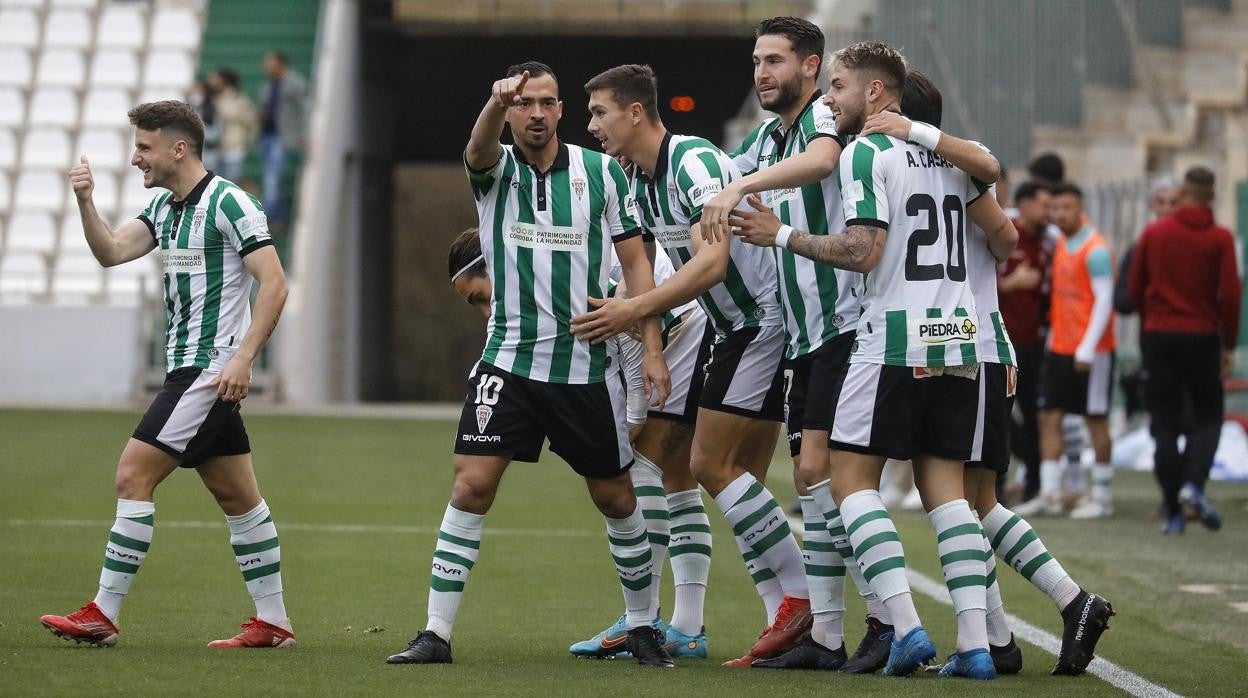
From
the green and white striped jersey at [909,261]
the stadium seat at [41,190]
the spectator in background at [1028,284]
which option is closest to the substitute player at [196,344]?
the green and white striped jersey at [909,261]

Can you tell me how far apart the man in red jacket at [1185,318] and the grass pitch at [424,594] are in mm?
556

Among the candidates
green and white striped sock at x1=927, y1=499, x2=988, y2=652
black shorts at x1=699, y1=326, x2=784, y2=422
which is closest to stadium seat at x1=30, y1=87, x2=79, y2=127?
black shorts at x1=699, y1=326, x2=784, y2=422

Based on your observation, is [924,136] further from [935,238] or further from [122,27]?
[122,27]

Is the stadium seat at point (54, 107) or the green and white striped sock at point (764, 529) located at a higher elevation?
the stadium seat at point (54, 107)

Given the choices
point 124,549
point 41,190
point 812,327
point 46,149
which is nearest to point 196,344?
point 124,549

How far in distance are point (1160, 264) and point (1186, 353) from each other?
0.56m

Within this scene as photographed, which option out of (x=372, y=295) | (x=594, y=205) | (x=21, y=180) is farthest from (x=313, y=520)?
(x=372, y=295)

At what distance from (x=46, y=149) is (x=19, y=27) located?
11.0ft

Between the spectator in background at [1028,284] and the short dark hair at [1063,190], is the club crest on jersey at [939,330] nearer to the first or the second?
the spectator in background at [1028,284]

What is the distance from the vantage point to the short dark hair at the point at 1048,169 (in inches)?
489

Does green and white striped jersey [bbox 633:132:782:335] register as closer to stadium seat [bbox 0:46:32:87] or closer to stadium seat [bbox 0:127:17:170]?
stadium seat [bbox 0:127:17:170]

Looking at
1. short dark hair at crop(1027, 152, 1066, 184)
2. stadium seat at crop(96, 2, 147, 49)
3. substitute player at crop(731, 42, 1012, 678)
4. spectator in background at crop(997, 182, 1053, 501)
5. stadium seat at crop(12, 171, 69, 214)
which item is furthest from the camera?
stadium seat at crop(96, 2, 147, 49)

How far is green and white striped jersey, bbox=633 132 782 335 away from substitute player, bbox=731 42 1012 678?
1.56 ft

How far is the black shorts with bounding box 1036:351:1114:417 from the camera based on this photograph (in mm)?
12734
